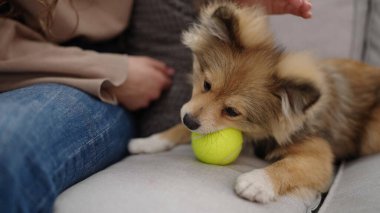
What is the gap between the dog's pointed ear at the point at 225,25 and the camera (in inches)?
63.6

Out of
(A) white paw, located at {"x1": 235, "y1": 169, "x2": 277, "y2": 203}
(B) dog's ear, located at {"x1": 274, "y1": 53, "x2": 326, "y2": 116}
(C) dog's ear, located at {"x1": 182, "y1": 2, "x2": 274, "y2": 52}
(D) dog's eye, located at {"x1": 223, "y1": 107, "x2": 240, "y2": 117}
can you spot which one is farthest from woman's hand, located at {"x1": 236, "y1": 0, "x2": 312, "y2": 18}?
(A) white paw, located at {"x1": 235, "y1": 169, "x2": 277, "y2": 203}

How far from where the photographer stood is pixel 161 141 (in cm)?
190

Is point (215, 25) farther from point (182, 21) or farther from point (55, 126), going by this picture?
point (55, 126)

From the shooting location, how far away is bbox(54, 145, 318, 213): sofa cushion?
4.10ft

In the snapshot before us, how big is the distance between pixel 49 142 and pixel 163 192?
385mm

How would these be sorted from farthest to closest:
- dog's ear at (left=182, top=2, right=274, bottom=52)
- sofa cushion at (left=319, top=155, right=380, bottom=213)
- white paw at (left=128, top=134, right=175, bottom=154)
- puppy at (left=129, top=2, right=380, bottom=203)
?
white paw at (left=128, top=134, right=175, bottom=154)
dog's ear at (left=182, top=2, right=274, bottom=52)
puppy at (left=129, top=2, right=380, bottom=203)
sofa cushion at (left=319, top=155, right=380, bottom=213)

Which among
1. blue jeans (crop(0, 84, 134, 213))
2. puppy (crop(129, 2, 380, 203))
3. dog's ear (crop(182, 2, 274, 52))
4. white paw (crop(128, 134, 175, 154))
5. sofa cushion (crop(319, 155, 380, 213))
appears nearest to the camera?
blue jeans (crop(0, 84, 134, 213))

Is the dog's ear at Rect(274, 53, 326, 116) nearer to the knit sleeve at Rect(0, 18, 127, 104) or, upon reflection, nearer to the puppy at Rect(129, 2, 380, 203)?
the puppy at Rect(129, 2, 380, 203)

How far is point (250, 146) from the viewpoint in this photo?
1.81 m

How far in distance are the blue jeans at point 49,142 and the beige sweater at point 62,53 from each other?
9 centimetres

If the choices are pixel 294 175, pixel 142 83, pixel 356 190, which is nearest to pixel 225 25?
pixel 142 83

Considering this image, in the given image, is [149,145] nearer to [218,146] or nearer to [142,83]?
[142,83]

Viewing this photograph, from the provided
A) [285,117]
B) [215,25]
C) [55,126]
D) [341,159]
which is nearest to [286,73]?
[285,117]

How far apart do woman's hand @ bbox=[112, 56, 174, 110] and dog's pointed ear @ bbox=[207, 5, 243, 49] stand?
0.42 m
